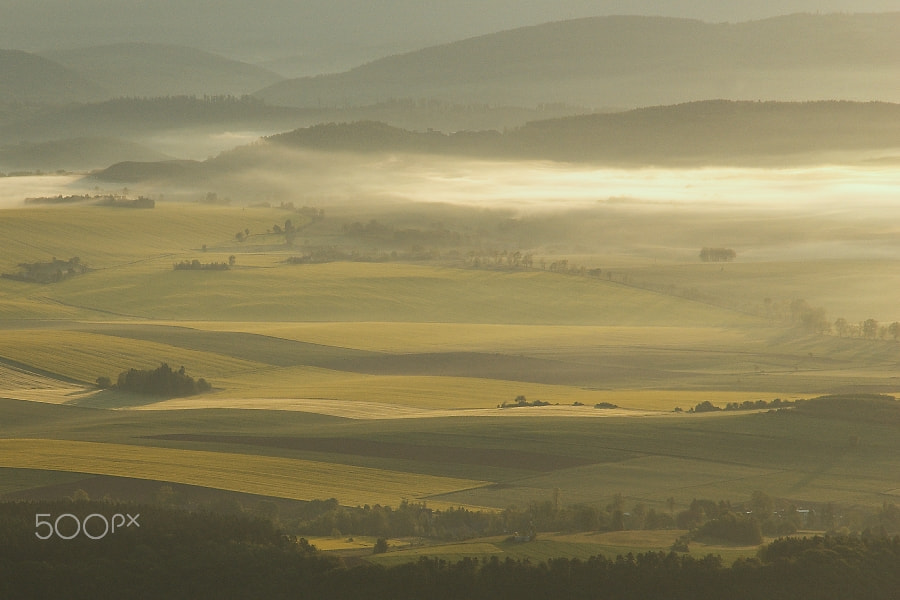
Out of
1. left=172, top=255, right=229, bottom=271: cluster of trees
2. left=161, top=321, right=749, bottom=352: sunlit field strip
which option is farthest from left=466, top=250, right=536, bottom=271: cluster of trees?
left=161, top=321, right=749, bottom=352: sunlit field strip

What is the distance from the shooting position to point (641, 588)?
4731 cm

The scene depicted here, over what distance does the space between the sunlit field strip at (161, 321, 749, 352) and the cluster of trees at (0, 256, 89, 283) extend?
89.9 ft

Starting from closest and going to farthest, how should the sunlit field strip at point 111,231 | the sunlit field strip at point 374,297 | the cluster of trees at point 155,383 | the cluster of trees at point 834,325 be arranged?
the cluster of trees at point 155,383
the cluster of trees at point 834,325
the sunlit field strip at point 374,297
the sunlit field strip at point 111,231

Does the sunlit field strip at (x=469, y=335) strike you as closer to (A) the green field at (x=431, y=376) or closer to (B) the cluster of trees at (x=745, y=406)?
(A) the green field at (x=431, y=376)

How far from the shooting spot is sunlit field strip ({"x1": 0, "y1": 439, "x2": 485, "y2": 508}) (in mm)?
60781

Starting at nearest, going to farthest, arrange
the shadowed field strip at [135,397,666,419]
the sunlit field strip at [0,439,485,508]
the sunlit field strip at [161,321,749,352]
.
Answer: the sunlit field strip at [0,439,485,508] < the shadowed field strip at [135,397,666,419] < the sunlit field strip at [161,321,749,352]

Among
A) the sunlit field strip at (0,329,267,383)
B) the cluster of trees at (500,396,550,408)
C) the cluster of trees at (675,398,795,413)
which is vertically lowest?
the cluster of trees at (675,398,795,413)

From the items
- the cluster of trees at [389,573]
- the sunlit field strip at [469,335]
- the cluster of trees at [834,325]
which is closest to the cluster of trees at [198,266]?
the sunlit field strip at [469,335]

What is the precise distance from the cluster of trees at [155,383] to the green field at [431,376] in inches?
56.9

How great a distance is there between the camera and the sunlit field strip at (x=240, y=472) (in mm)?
60781

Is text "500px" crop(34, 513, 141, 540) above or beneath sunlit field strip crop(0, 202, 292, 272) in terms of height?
beneath

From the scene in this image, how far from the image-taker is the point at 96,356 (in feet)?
317

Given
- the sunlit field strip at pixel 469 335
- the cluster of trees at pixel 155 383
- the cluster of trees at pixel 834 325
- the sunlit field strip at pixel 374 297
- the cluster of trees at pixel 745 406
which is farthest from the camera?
the sunlit field strip at pixel 374 297

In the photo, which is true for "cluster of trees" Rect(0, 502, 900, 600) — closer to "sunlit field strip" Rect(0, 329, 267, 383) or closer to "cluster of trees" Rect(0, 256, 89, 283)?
"sunlit field strip" Rect(0, 329, 267, 383)
